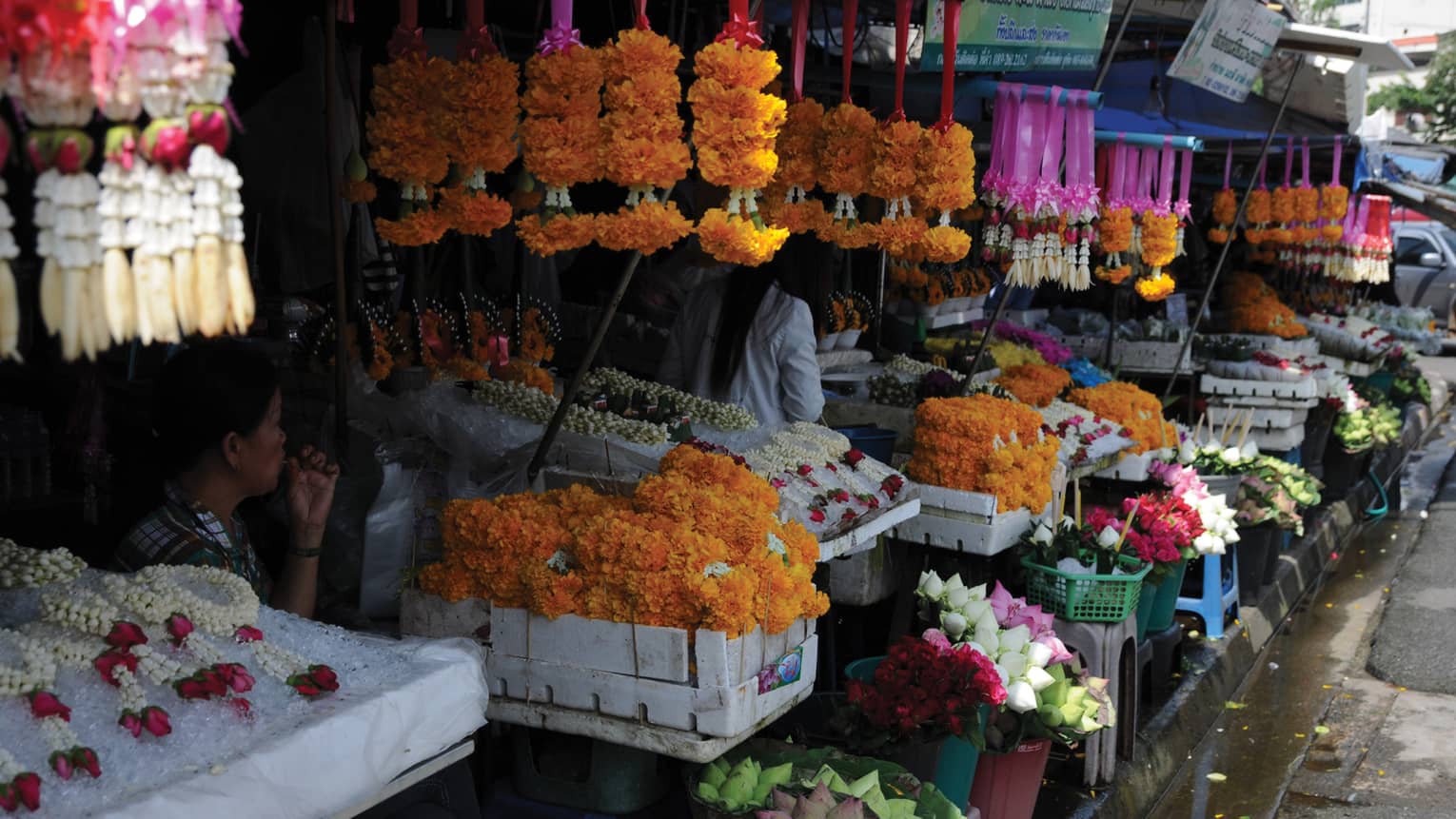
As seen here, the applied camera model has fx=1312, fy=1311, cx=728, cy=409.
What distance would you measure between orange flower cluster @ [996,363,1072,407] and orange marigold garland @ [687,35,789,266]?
352cm

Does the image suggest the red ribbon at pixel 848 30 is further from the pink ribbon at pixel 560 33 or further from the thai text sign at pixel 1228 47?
the thai text sign at pixel 1228 47

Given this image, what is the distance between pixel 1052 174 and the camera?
535 centimetres

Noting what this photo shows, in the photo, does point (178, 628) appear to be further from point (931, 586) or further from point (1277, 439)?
point (1277, 439)

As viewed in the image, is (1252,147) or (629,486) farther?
(1252,147)

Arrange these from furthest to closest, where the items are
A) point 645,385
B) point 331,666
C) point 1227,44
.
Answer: point 1227,44, point 645,385, point 331,666

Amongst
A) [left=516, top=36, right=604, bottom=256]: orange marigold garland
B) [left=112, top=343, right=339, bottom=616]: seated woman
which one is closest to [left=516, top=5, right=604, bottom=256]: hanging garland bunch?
[left=516, top=36, right=604, bottom=256]: orange marigold garland

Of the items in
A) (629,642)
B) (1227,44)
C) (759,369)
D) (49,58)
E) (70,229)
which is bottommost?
(629,642)

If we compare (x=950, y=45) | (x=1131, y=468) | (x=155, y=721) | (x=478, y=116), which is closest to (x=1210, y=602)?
(x=1131, y=468)

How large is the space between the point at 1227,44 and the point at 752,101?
462 cm

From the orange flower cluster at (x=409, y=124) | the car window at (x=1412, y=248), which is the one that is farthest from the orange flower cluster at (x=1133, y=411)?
the car window at (x=1412, y=248)

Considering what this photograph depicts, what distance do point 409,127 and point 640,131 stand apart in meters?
0.57

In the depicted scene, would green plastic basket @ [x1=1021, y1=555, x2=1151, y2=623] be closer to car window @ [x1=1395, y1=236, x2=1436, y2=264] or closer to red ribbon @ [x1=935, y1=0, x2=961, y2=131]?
red ribbon @ [x1=935, y1=0, x2=961, y2=131]

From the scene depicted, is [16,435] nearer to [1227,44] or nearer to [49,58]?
[49,58]

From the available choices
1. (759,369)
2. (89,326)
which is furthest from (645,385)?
(89,326)
